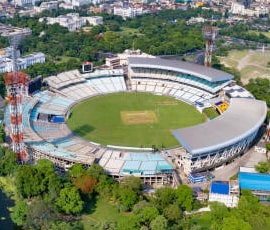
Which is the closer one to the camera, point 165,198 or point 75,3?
point 165,198

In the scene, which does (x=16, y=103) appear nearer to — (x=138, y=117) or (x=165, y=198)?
(x=165, y=198)

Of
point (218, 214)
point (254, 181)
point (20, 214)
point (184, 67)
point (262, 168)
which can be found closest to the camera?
point (20, 214)

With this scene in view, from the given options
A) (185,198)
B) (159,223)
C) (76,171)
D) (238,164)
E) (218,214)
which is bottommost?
(238,164)

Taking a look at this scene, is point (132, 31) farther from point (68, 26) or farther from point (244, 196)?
point (244, 196)

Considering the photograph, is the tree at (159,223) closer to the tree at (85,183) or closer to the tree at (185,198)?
the tree at (185,198)

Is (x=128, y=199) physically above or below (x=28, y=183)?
below

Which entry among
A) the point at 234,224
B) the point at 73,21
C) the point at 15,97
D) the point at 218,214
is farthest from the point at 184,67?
the point at 73,21

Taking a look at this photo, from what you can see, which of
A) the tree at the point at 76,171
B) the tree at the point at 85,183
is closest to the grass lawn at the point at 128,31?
the tree at the point at 76,171

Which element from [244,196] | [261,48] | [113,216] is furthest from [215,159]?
[261,48]
